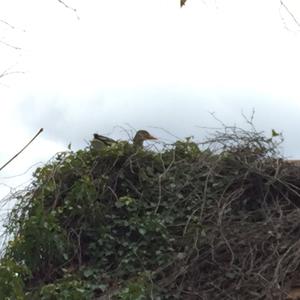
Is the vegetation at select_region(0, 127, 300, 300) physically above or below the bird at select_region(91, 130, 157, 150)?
below

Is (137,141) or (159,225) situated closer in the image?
(159,225)

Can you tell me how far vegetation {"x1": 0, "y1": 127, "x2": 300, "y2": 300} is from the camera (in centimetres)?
636

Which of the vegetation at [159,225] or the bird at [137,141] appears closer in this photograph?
the vegetation at [159,225]

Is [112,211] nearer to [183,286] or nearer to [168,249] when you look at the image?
[168,249]

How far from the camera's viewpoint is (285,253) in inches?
250

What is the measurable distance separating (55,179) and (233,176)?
1679mm

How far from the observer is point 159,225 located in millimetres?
6875

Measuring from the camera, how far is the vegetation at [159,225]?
6363 millimetres

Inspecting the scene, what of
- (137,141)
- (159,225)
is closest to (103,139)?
(137,141)

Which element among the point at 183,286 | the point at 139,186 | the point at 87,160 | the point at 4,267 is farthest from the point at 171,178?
the point at 4,267

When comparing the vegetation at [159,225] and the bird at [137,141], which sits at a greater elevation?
the bird at [137,141]

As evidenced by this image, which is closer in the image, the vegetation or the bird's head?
the vegetation

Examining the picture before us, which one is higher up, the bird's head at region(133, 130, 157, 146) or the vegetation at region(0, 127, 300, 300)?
the bird's head at region(133, 130, 157, 146)

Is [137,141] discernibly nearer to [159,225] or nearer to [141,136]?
[141,136]
